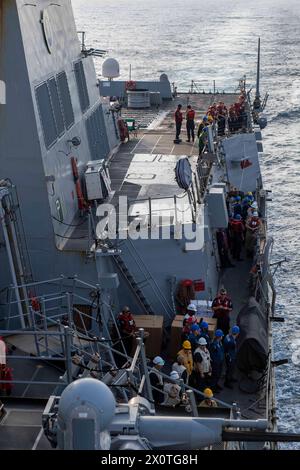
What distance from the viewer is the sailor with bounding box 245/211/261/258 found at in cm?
2119

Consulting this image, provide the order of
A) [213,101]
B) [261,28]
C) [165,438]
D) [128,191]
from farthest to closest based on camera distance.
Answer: [261,28], [213,101], [128,191], [165,438]

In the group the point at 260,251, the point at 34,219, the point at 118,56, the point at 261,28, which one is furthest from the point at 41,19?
the point at 261,28

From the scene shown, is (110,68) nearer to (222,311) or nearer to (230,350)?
(222,311)

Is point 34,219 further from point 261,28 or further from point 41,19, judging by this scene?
point 261,28

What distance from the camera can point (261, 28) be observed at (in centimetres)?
8975

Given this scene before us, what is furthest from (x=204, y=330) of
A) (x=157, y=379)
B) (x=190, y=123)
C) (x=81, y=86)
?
(x=190, y=123)

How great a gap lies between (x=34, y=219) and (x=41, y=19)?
4.57 metres

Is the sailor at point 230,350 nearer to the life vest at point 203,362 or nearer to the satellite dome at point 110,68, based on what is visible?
the life vest at point 203,362

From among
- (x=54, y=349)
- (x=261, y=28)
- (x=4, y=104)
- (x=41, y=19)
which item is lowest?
(x=261, y=28)

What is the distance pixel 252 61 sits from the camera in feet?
236

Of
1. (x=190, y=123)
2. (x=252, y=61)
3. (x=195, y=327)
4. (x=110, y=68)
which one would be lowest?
(x=252, y=61)

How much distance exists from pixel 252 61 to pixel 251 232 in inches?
2107

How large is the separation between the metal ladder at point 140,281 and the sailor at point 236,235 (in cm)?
434

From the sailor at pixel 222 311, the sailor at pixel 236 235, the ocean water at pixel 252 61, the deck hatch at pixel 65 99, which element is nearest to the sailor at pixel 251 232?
the sailor at pixel 236 235
